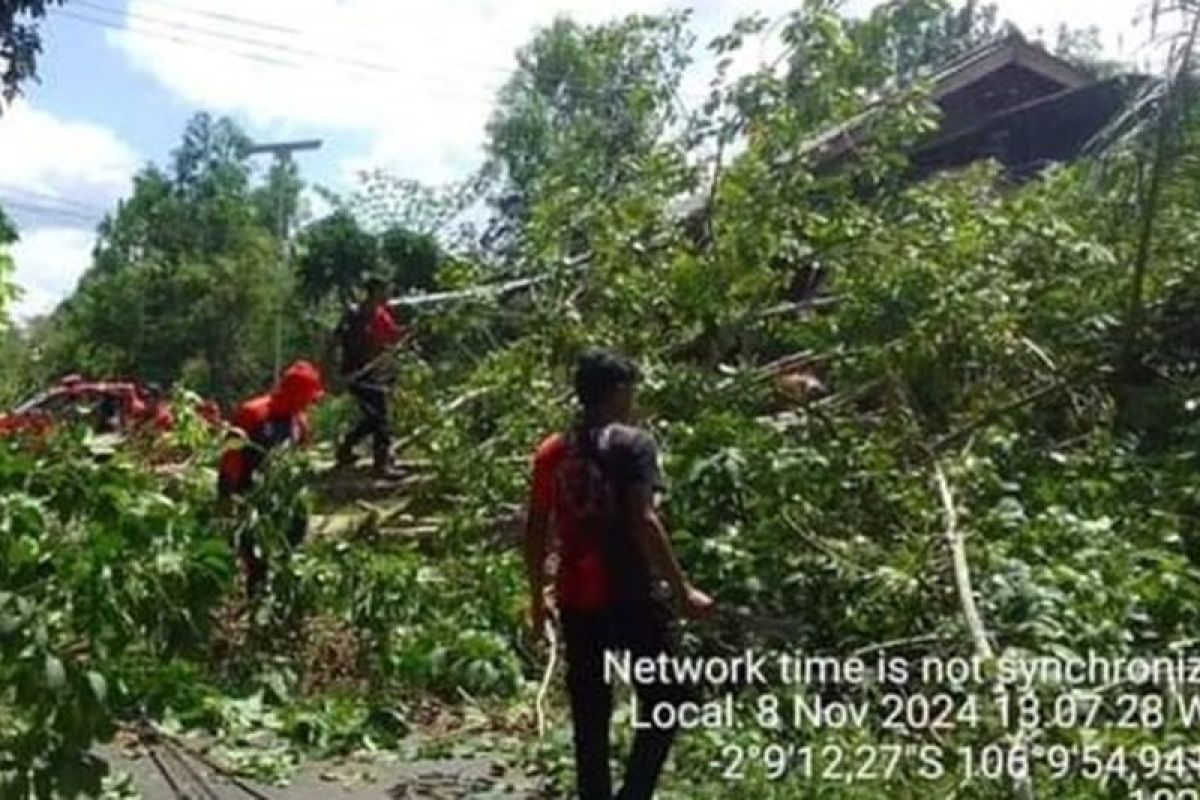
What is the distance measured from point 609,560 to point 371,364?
710cm

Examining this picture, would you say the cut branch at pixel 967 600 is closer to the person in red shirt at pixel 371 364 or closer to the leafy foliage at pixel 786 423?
the leafy foliage at pixel 786 423

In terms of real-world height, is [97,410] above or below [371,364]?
below

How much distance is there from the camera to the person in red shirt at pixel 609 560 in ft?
17.4

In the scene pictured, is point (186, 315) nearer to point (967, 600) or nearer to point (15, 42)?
point (15, 42)

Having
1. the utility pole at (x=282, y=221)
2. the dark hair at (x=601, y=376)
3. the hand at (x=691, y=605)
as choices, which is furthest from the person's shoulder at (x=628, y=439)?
the utility pole at (x=282, y=221)

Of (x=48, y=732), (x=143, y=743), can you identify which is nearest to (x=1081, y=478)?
(x=143, y=743)

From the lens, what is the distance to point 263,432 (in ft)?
28.3

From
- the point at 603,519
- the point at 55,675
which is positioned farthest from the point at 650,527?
the point at 55,675

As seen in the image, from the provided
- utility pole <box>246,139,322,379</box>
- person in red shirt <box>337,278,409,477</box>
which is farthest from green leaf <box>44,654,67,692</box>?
utility pole <box>246,139,322,379</box>

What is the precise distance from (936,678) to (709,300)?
434cm

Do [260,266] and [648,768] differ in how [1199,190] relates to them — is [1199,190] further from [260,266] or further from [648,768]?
[260,266]

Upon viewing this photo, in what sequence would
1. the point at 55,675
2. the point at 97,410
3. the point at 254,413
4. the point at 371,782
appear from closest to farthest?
the point at 55,675
the point at 371,782
the point at 254,413
the point at 97,410

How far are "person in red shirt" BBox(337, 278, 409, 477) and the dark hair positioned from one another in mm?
6662

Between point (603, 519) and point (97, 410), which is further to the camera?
point (97, 410)
